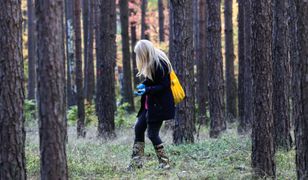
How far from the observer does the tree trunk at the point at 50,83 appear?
5.36m

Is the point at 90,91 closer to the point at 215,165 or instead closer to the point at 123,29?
the point at 123,29

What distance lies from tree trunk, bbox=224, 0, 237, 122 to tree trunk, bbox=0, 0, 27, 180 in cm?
1336

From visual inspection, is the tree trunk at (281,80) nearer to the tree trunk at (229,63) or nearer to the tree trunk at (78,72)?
the tree trunk at (78,72)

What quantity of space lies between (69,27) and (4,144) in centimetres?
1742

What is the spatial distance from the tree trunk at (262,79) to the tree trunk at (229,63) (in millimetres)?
11496

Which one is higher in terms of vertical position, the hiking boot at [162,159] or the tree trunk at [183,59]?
the tree trunk at [183,59]

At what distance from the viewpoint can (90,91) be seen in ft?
79.4

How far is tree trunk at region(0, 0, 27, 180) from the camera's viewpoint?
6.36 meters

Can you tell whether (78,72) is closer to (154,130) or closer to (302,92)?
(154,130)

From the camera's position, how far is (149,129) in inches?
356

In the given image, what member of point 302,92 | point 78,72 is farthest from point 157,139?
point 78,72

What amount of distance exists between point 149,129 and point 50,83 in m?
3.86

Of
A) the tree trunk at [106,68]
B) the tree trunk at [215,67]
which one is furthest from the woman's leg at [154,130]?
the tree trunk at [106,68]

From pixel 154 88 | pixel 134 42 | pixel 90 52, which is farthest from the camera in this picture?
pixel 134 42
